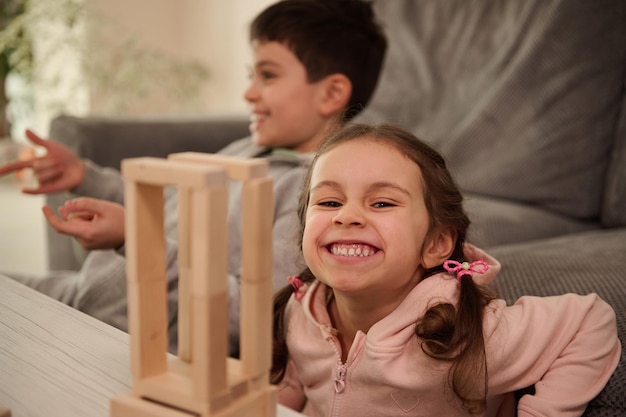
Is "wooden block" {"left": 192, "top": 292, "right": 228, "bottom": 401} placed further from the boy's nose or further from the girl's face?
the boy's nose

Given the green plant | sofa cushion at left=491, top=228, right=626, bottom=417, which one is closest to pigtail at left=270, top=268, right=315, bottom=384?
sofa cushion at left=491, top=228, right=626, bottom=417

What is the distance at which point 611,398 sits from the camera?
0.90 metres

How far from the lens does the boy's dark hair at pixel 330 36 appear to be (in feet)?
5.18

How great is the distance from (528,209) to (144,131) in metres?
1.05

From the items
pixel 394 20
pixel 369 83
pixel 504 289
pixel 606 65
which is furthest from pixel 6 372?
pixel 394 20

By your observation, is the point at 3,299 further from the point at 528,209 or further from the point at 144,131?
the point at 528,209

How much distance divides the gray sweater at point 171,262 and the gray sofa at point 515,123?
308 mm

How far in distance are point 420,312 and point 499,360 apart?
0.36 ft

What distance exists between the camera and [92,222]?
1176mm

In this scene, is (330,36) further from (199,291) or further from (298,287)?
(199,291)

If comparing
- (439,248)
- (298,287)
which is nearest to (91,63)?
(298,287)

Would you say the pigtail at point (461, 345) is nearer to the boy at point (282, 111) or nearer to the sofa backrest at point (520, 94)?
the boy at point (282, 111)

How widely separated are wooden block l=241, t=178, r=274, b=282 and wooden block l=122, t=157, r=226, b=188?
41mm

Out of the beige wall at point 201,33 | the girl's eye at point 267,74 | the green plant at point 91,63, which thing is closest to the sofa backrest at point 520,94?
the girl's eye at point 267,74
